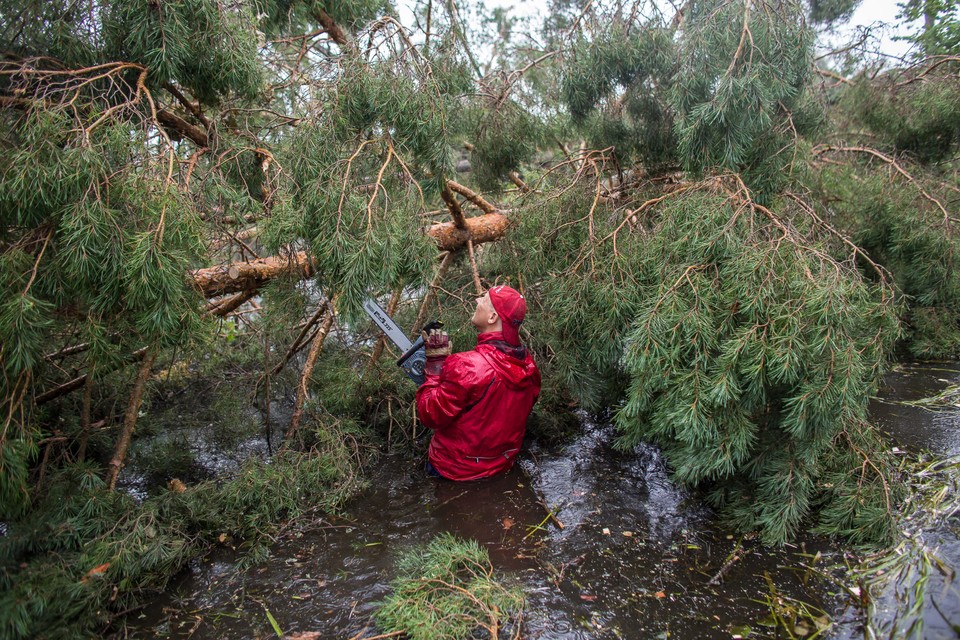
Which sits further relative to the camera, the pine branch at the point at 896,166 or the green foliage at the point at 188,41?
the pine branch at the point at 896,166

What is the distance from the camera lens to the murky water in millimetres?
2477

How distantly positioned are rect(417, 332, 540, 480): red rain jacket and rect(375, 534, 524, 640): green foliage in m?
0.79

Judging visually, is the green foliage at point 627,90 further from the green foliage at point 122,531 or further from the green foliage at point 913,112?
the green foliage at point 122,531

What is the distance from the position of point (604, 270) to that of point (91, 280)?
239 centimetres

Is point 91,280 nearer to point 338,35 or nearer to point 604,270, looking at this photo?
point 604,270

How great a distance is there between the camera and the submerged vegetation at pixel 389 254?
2.30 meters

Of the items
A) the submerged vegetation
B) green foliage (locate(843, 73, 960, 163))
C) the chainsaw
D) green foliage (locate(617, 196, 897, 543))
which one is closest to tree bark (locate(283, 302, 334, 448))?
the submerged vegetation

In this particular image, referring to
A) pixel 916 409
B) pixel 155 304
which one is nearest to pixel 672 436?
pixel 916 409

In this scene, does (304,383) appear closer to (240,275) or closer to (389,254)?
(240,275)

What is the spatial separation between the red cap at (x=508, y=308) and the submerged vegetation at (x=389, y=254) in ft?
0.74

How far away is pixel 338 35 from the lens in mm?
4988

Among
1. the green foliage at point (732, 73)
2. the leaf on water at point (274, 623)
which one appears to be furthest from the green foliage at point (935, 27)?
the leaf on water at point (274, 623)

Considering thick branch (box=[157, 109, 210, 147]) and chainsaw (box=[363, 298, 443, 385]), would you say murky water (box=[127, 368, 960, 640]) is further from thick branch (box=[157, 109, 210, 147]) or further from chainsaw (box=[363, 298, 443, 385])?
thick branch (box=[157, 109, 210, 147])

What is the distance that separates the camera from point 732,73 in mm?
3176
